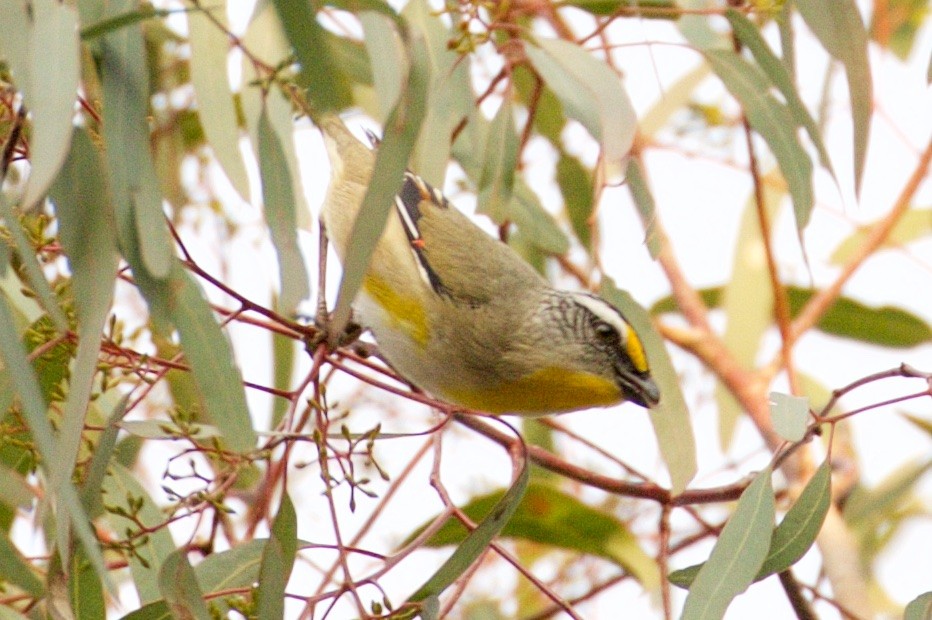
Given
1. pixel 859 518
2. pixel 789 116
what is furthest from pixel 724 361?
pixel 789 116

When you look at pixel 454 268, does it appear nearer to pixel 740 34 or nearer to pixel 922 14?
pixel 740 34

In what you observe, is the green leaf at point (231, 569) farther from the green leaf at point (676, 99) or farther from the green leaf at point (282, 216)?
the green leaf at point (676, 99)

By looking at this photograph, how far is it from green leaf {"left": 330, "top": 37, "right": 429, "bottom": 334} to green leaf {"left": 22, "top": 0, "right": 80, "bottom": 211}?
1.30 feet

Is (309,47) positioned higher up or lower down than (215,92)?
lower down

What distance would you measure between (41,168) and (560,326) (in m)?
1.91

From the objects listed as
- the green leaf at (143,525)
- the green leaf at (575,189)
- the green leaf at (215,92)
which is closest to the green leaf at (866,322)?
the green leaf at (575,189)

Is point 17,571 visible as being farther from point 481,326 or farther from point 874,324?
point 874,324

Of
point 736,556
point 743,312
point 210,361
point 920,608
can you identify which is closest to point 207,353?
point 210,361

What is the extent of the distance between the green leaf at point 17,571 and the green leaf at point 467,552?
2.05 feet

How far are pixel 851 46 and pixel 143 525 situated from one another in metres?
1.67

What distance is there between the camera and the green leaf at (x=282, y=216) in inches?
72.5

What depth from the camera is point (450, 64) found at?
3.10 meters

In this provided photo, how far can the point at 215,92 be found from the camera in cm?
279

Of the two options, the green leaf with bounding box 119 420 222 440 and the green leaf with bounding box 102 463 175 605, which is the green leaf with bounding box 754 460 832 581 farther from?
the green leaf with bounding box 102 463 175 605
